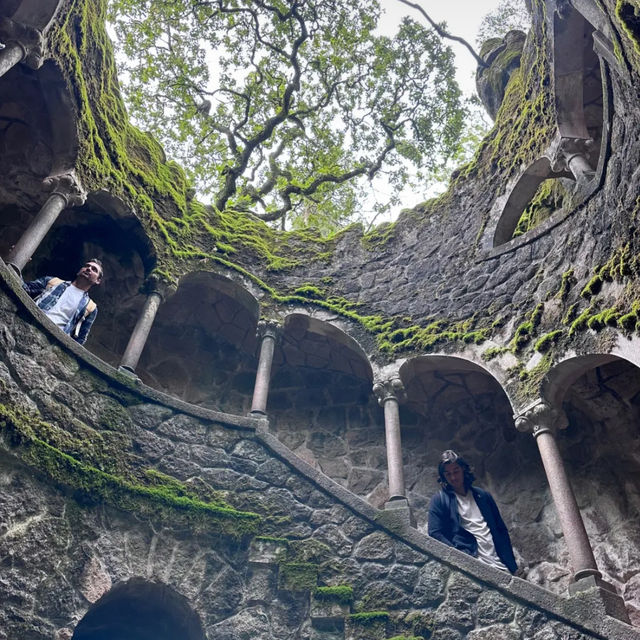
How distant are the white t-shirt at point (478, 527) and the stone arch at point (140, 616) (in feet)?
9.20

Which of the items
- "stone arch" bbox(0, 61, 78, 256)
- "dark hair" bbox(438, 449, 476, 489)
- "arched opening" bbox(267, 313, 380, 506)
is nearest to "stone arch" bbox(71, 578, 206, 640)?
"dark hair" bbox(438, 449, 476, 489)

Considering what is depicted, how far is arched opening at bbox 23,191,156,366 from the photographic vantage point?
7.56m

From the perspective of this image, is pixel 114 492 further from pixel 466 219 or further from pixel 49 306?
pixel 466 219

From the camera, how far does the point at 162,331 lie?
29.4 ft

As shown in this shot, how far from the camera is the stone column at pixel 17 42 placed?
216 inches

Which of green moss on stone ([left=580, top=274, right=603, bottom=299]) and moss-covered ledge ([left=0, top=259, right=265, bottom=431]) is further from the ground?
green moss on stone ([left=580, top=274, right=603, bottom=299])

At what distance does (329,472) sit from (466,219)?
171 inches

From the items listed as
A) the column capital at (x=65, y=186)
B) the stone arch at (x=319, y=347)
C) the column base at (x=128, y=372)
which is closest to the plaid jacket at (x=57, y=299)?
the column base at (x=128, y=372)

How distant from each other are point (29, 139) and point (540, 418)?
22.9ft

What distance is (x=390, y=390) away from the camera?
23.8 ft

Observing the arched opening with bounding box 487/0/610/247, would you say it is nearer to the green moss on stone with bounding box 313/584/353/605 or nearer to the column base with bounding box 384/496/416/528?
the column base with bounding box 384/496/416/528

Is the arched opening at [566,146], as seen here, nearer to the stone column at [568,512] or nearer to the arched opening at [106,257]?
the stone column at [568,512]

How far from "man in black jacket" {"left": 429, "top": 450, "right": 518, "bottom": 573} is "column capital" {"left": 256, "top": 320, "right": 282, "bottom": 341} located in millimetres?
2885

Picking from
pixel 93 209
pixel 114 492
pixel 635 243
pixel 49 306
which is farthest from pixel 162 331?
pixel 635 243
